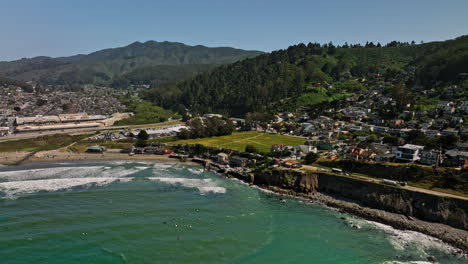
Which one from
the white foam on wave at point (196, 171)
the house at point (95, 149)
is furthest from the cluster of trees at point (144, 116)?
the white foam on wave at point (196, 171)

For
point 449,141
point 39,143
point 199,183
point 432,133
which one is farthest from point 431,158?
point 39,143

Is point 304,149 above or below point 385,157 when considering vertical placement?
below

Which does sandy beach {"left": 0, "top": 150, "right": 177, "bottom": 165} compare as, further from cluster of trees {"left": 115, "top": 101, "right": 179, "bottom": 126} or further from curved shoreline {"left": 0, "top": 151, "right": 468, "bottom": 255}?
cluster of trees {"left": 115, "top": 101, "right": 179, "bottom": 126}

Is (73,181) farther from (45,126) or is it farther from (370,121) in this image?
(370,121)

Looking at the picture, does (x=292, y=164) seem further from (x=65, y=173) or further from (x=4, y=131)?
(x=4, y=131)

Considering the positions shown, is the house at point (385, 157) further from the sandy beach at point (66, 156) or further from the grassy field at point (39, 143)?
the grassy field at point (39, 143)

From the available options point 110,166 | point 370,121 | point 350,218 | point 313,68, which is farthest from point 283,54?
point 350,218
